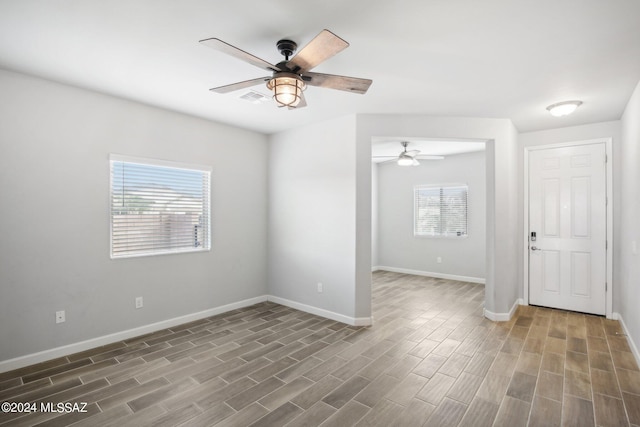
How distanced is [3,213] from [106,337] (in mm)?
1546

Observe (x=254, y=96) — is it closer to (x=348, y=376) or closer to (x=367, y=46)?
(x=367, y=46)

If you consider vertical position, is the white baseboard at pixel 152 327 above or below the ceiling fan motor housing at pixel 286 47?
below

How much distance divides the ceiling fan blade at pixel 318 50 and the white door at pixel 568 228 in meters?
4.18

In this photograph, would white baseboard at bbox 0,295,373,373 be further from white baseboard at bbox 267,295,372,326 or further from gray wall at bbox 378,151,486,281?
gray wall at bbox 378,151,486,281

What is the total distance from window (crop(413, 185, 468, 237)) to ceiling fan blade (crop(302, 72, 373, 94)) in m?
5.04

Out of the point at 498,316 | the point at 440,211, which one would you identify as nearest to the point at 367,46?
the point at 498,316

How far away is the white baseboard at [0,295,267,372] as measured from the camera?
9.34 ft

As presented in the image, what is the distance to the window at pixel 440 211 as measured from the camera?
262 inches

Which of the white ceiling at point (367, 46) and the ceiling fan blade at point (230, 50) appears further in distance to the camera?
the white ceiling at point (367, 46)

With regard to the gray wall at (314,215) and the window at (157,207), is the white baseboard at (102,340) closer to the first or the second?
the window at (157,207)

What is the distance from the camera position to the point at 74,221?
10.4 feet

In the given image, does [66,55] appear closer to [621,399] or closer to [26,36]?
[26,36]


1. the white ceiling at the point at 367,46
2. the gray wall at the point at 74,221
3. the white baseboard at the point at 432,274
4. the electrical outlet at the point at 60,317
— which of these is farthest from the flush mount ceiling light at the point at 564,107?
the electrical outlet at the point at 60,317

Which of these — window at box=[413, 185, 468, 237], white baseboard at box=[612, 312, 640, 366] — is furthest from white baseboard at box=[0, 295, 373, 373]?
window at box=[413, 185, 468, 237]
